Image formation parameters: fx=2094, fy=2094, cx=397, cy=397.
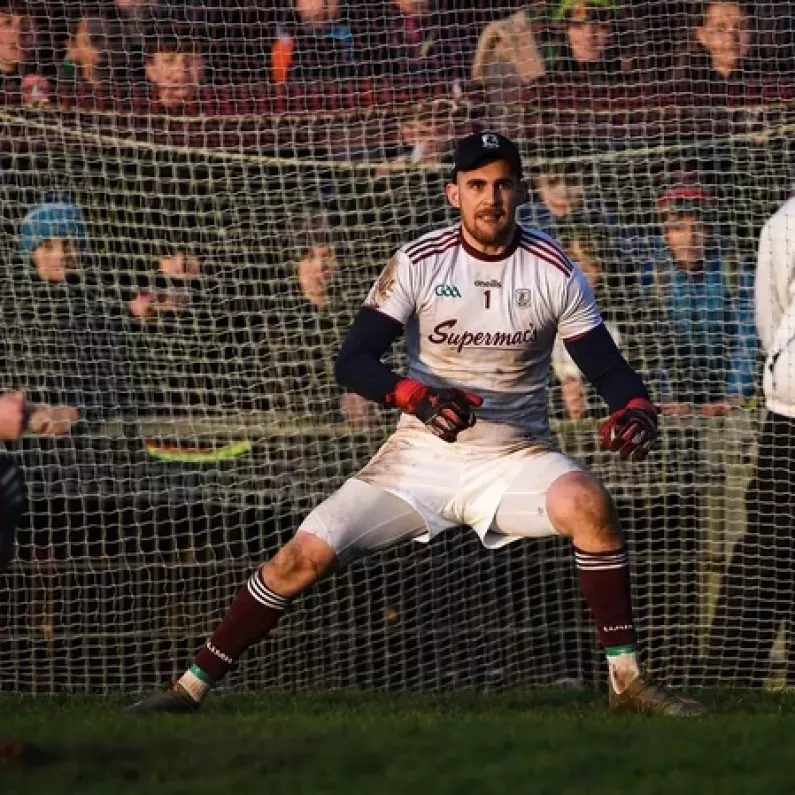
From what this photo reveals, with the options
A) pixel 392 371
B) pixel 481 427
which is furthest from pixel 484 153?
pixel 481 427

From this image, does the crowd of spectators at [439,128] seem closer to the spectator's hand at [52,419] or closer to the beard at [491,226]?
the spectator's hand at [52,419]

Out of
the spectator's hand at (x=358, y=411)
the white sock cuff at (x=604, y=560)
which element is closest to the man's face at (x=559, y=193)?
the spectator's hand at (x=358, y=411)

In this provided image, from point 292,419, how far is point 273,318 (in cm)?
51

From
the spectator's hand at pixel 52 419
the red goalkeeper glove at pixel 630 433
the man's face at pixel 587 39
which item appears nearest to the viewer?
the red goalkeeper glove at pixel 630 433

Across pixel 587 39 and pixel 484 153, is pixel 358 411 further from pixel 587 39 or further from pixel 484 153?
pixel 484 153

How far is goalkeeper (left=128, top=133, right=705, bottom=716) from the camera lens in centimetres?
754

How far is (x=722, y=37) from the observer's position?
10.5 meters

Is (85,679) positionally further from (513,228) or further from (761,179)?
(761,179)

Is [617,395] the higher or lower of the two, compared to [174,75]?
lower

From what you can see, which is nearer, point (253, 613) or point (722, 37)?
point (253, 613)

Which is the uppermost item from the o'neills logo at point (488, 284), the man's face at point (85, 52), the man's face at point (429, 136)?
the man's face at point (85, 52)

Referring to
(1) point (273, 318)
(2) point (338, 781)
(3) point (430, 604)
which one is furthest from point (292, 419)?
(2) point (338, 781)

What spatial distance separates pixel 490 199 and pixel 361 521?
129 cm

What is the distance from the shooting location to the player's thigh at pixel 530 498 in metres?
7.64
